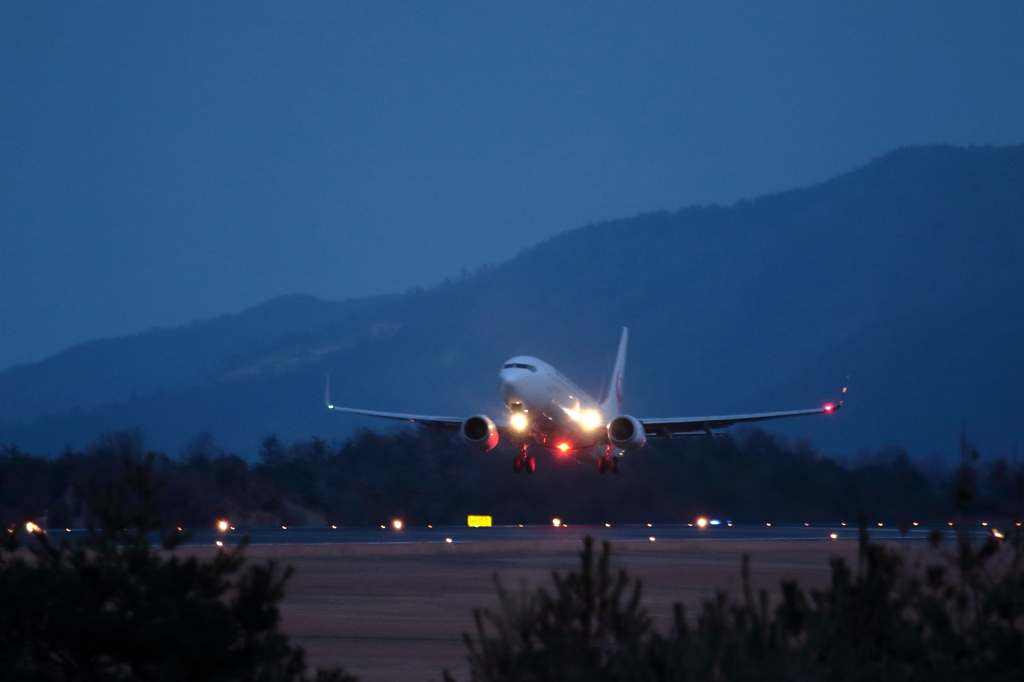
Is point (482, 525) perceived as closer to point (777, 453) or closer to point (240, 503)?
point (240, 503)

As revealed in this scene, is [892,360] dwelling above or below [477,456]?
above

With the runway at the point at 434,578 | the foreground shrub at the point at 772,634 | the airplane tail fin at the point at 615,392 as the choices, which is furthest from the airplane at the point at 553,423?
the foreground shrub at the point at 772,634

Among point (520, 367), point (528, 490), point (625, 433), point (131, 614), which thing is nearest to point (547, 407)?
point (520, 367)

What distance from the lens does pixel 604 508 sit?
55.5 meters

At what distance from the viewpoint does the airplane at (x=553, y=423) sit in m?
37.2

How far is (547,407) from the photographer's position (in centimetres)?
3806

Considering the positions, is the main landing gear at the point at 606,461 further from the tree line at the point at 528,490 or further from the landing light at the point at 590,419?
the tree line at the point at 528,490

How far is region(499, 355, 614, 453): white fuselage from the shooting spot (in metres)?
37.0

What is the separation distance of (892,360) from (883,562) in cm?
16630

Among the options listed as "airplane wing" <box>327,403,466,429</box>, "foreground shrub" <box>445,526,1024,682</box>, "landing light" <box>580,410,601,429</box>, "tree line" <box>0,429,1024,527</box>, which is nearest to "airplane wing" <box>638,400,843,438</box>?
"landing light" <box>580,410,601,429</box>

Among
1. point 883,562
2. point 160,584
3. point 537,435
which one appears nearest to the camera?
point 883,562

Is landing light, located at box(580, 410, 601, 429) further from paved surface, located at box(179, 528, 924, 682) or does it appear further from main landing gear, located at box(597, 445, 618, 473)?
paved surface, located at box(179, 528, 924, 682)

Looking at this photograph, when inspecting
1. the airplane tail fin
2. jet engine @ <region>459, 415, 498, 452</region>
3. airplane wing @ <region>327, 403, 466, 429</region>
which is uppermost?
the airplane tail fin

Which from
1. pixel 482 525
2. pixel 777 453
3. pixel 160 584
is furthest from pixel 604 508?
pixel 160 584
